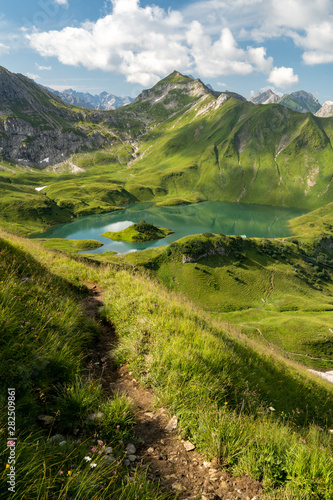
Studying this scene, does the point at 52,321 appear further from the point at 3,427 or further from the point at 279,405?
the point at 279,405

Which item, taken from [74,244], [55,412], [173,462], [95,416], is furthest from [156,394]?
[74,244]

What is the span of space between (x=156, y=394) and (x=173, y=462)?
155 centimetres

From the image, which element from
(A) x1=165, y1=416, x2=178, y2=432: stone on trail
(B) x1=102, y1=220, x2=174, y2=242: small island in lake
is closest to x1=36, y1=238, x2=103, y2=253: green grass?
(B) x1=102, y1=220, x2=174, y2=242: small island in lake

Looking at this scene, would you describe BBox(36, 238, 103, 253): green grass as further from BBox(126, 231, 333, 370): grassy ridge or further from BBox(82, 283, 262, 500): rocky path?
BBox(82, 283, 262, 500): rocky path

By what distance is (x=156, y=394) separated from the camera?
19.8 feet

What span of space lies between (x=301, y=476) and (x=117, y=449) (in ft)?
10.5

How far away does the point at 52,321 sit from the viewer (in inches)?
264

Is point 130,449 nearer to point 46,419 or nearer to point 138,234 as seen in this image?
point 46,419

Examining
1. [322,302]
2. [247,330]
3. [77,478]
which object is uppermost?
[77,478]

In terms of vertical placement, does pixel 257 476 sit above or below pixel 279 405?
above

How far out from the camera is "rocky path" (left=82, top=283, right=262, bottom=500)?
13.6 feet

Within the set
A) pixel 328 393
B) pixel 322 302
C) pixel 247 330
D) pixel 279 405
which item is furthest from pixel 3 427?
→ pixel 322 302

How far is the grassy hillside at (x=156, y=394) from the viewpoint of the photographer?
3.55 meters

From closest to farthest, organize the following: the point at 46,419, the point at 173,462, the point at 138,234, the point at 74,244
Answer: the point at 46,419 < the point at 173,462 < the point at 74,244 < the point at 138,234
